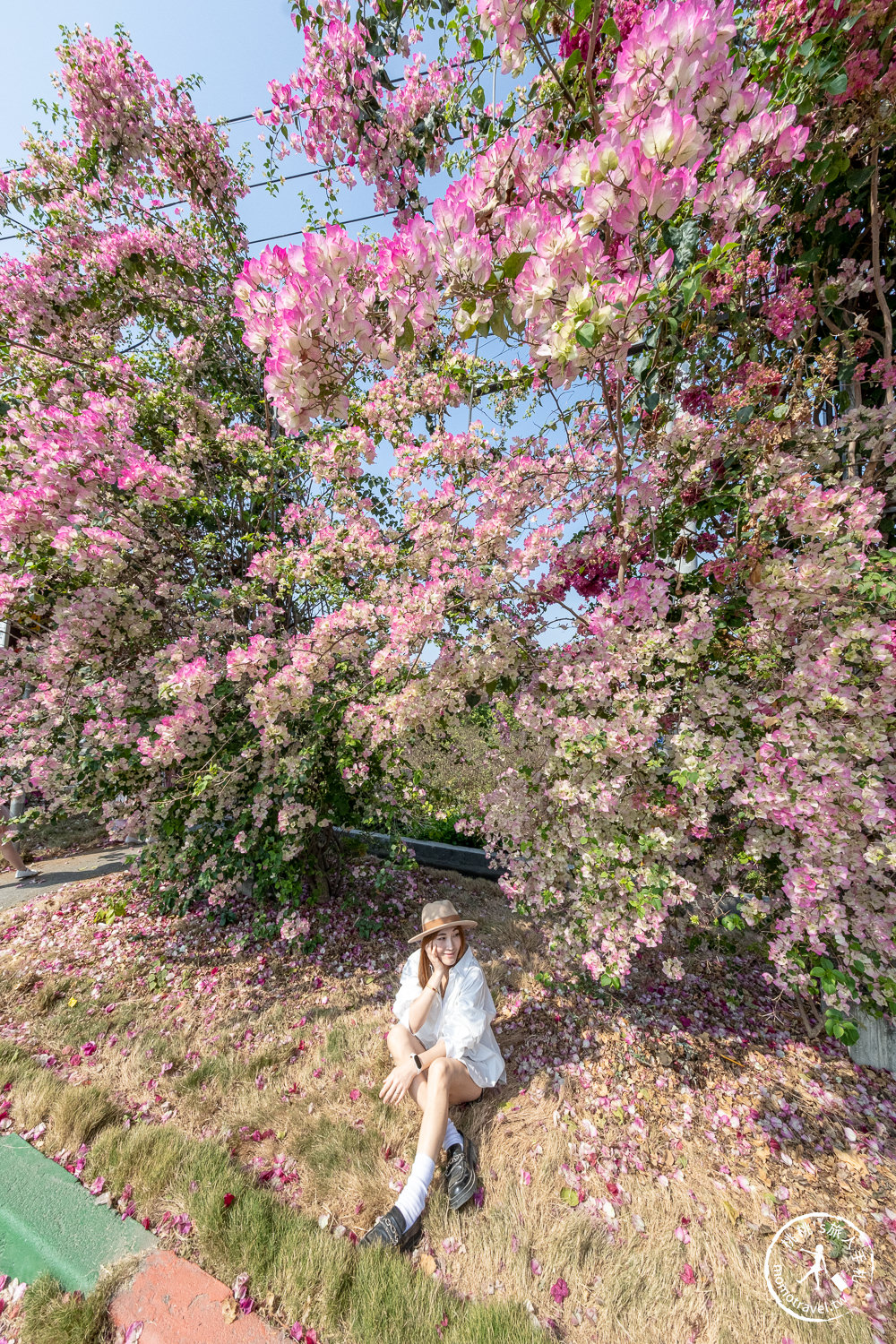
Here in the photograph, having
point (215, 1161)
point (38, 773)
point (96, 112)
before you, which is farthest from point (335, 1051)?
point (96, 112)

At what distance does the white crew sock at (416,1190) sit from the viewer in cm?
202

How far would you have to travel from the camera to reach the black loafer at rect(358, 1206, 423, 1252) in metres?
1.93

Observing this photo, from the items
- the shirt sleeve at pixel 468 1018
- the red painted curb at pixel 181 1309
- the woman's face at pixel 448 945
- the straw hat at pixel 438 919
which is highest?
the straw hat at pixel 438 919

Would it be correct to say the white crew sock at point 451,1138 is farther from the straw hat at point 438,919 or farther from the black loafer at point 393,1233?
the straw hat at point 438,919

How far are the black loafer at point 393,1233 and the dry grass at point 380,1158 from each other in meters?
0.06

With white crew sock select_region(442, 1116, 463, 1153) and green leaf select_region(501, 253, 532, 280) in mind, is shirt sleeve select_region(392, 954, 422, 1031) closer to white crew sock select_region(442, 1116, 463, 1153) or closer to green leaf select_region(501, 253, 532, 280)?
white crew sock select_region(442, 1116, 463, 1153)

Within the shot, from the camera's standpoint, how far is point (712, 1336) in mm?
1668

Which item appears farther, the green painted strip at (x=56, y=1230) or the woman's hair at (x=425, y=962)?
the woman's hair at (x=425, y=962)

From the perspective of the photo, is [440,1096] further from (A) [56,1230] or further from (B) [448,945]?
(A) [56,1230]

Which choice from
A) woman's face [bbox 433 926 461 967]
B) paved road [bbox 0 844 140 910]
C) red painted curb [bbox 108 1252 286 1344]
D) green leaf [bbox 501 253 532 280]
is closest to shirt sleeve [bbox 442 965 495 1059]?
woman's face [bbox 433 926 461 967]

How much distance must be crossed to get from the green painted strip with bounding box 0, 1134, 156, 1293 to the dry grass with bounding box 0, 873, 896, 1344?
11 centimetres

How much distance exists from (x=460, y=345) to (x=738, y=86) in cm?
156

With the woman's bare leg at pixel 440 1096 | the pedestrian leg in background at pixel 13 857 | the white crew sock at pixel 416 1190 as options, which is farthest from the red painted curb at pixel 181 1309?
the pedestrian leg in background at pixel 13 857

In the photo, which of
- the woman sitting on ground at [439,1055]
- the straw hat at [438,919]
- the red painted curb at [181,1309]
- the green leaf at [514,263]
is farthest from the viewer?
the straw hat at [438,919]
